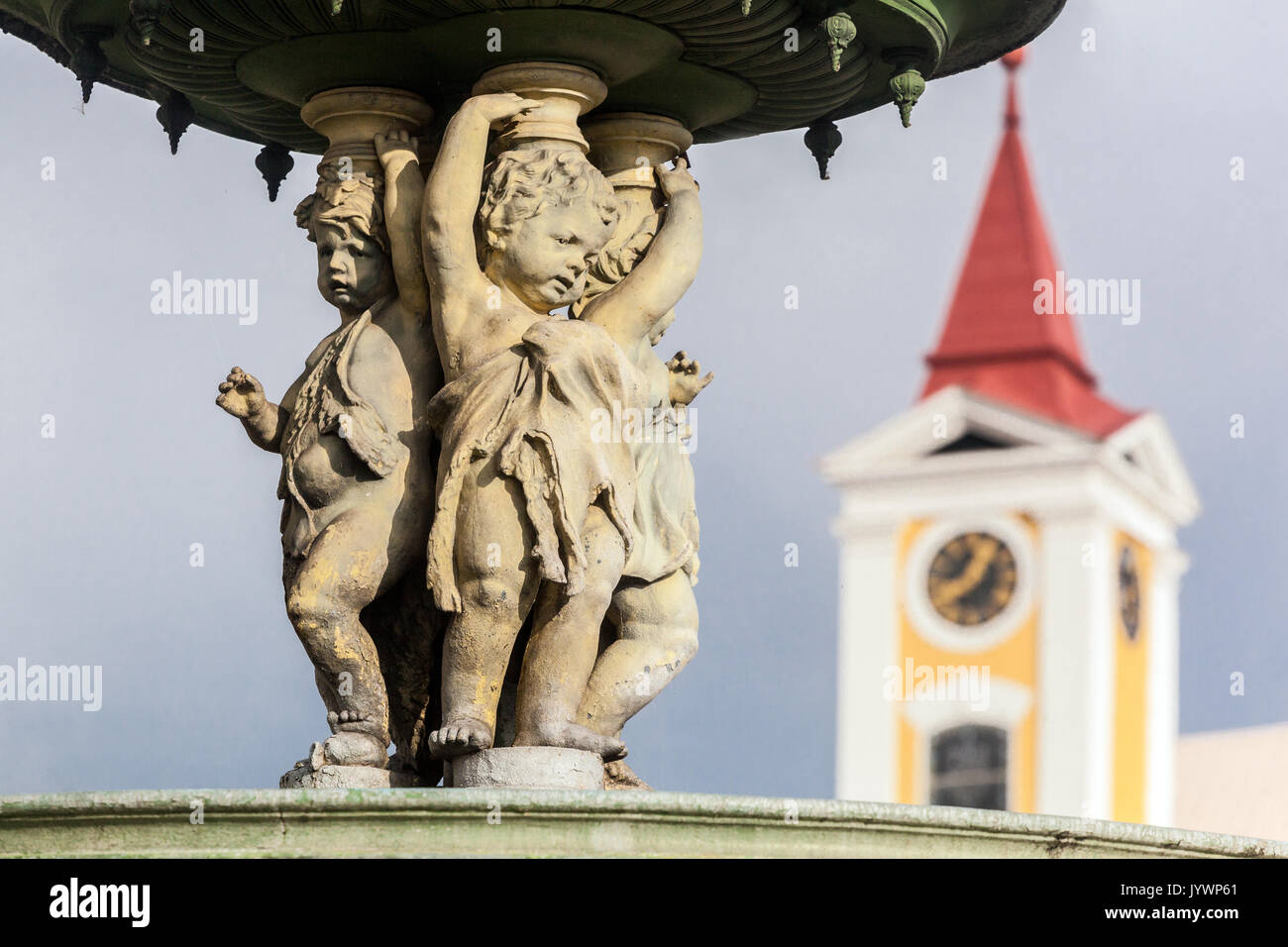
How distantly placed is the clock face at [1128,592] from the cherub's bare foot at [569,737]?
223 ft

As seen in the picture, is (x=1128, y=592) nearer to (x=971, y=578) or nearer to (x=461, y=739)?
(x=971, y=578)

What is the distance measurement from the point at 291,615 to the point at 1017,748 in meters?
66.2

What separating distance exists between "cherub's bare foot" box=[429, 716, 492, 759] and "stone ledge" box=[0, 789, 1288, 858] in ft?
2.86

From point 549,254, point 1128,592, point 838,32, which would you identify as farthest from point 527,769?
point 1128,592

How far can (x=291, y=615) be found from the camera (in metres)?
6.89

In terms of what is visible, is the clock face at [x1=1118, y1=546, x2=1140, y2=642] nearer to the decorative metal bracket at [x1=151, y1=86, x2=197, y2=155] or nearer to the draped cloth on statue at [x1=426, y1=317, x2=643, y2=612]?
the decorative metal bracket at [x1=151, y1=86, x2=197, y2=155]

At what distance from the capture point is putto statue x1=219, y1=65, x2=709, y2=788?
669 cm

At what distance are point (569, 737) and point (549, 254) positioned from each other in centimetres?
118

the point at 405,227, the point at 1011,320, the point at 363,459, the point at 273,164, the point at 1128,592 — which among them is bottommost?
the point at 363,459

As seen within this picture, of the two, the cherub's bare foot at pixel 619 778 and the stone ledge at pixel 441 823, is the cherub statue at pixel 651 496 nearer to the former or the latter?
the cherub's bare foot at pixel 619 778

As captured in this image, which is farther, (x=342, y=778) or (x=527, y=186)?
(x=527, y=186)

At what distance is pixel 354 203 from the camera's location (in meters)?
7.12
